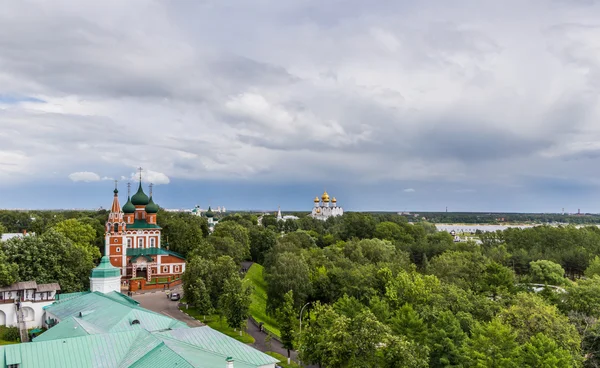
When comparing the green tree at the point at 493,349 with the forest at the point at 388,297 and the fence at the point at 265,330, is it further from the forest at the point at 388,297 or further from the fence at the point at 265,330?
the fence at the point at 265,330

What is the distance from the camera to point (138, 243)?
208 ft

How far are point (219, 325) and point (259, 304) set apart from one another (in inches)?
440

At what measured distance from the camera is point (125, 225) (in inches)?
2365

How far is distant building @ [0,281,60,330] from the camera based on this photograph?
37.6 m

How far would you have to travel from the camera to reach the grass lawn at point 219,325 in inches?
1443

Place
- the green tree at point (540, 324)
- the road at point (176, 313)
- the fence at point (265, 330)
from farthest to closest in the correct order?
1. the fence at point (265, 330)
2. the road at point (176, 313)
3. the green tree at point (540, 324)

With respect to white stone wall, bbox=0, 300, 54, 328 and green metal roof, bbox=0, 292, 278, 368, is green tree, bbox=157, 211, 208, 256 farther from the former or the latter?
green metal roof, bbox=0, 292, 278, 368

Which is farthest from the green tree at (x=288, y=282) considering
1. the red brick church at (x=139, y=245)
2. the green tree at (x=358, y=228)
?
the green tree at (x=358, y=228)

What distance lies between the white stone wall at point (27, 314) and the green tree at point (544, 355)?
3683 centimetres

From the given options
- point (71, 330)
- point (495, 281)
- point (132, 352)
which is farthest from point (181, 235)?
point (132, 352)

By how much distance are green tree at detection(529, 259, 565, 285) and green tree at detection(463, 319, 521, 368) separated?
3331 cm

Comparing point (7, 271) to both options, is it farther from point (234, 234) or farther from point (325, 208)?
point (325, 208)

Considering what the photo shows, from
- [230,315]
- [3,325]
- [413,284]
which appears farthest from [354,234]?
[3,325]

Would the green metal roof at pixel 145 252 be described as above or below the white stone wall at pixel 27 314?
above
